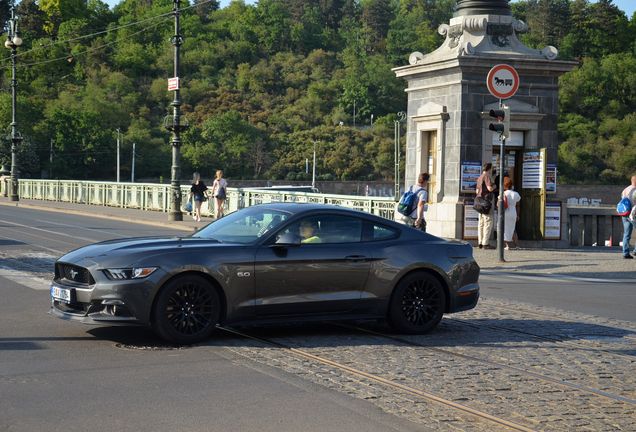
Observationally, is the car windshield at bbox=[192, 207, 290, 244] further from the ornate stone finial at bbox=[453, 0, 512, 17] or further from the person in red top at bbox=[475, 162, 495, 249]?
the ornate stone finial at bbox=[453, 0, 512, 17]

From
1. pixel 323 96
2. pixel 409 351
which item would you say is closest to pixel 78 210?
pixel 409 351

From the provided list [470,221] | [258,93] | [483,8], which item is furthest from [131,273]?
Answer: [258,93]

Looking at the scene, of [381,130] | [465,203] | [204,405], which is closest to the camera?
[204,405]

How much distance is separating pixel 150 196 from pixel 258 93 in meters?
99.0

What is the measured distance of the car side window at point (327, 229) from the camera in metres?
10.0

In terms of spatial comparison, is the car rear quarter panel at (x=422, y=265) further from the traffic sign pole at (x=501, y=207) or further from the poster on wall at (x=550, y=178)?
the poster on wall at (x=550, y=178)

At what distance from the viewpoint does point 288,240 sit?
9773 millimetres

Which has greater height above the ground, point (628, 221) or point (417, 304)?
point (628, 221)

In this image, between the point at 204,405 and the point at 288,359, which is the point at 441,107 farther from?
the point at 204,405

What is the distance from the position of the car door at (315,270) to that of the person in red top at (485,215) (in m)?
11.5

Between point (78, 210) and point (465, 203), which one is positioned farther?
point (78, 210)

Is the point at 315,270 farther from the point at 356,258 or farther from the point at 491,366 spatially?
the point at 491,366

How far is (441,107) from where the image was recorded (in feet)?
75.4

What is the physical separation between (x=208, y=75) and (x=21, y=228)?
121620 millimetres
